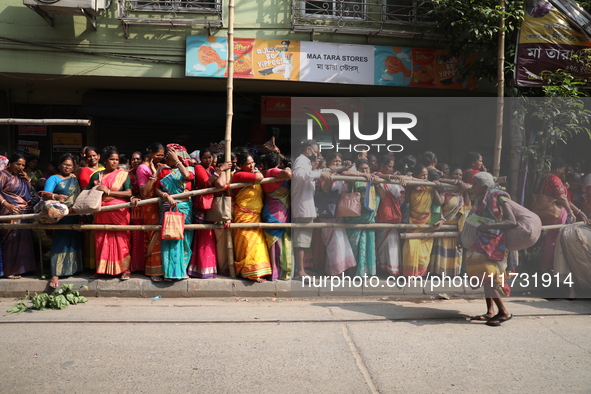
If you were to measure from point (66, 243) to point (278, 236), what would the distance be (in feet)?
8.39

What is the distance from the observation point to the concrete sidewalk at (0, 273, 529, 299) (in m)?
5.68

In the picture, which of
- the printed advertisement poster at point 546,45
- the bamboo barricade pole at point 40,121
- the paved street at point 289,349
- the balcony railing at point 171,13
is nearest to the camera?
the paved street at point 289,349

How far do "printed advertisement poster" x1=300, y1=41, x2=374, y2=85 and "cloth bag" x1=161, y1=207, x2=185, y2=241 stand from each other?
410cm

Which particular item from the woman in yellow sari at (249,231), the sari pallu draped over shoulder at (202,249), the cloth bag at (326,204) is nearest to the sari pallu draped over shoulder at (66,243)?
the sari pallu draped over shoulder at (202,249)

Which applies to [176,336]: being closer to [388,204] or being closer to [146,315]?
[146,315]

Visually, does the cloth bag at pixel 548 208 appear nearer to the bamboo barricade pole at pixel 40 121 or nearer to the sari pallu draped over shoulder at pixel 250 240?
the sari pallu draped over shoulder at pixel 250 240

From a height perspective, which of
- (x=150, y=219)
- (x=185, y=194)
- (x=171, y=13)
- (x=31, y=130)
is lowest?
(x=150, y=219)

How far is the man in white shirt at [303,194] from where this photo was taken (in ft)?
19.1

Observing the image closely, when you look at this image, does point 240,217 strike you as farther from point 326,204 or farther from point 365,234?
point 365,234

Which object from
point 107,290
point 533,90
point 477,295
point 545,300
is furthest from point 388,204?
point 107,290

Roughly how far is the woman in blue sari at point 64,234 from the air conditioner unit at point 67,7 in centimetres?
317

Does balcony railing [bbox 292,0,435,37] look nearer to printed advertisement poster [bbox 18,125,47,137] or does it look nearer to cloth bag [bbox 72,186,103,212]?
cloth bag [bbox 72,186,103,212]

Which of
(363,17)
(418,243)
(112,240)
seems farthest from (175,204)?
(363,17)

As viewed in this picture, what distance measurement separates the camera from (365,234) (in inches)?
241
